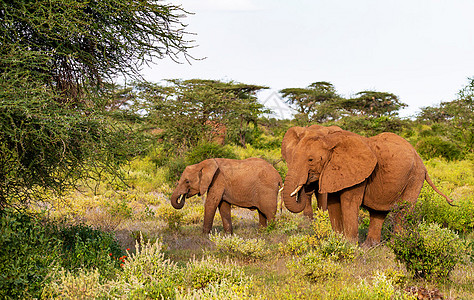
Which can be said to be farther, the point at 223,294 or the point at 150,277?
the point at 150,277

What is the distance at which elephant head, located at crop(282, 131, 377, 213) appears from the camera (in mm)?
6539

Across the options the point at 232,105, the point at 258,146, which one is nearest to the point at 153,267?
the point at 232,105

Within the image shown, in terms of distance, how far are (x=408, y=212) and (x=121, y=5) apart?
520 centimetres

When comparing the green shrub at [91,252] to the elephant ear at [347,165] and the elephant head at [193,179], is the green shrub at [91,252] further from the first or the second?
the elephant ear at [347,165]

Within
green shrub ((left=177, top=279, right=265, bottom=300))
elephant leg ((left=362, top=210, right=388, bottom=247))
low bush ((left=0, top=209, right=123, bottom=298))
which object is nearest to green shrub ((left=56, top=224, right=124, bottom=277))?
low bush ((left=0, top=209, right=123, bottom=298))

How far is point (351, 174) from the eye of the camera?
21.5 ft

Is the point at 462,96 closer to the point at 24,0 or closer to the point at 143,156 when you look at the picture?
the point at 143,156

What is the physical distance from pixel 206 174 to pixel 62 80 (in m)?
3.39

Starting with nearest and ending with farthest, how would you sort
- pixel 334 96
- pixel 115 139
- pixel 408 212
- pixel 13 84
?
pixel 13 84, pixel 408 212, pixel 115 139, pixel 334 96

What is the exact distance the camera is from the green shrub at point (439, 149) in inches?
977

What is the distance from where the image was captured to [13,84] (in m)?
5.21

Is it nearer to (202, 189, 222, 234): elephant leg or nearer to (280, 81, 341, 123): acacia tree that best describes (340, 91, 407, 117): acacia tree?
(280, 81, 341, 123): acacia tree

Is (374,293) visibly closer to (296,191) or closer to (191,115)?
(296,191)

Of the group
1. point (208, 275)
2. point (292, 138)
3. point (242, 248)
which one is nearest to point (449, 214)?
point (292, 138)
